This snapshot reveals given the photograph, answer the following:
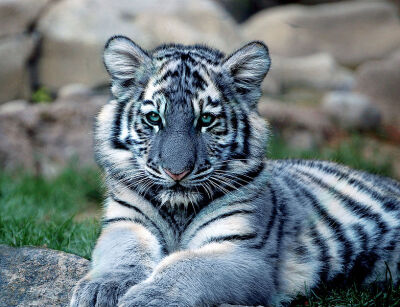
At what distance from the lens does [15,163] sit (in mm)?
6785

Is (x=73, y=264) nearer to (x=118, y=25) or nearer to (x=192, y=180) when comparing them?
(x=192, y=180)

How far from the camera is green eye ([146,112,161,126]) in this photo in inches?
124

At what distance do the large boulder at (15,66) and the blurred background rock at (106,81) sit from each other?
14mm

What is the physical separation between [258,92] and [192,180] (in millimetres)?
702

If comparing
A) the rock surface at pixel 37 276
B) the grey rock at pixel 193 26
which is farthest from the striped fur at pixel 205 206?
the grey rock at pixel 193 26

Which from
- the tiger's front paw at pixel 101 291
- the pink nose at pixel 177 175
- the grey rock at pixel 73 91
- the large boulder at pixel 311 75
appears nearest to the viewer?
the tiger's front paw at pixel 101 291

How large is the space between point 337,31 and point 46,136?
362 inches

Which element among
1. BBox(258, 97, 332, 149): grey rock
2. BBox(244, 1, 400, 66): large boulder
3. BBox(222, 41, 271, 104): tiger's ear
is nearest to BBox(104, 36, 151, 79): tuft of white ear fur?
BBox(222, 41, 271, 104): tiger's ear

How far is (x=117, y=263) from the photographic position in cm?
301

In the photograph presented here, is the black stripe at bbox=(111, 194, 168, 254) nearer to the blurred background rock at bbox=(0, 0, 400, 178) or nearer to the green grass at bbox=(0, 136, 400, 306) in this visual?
the green grass at bbox=(0, 136, 400, 306)

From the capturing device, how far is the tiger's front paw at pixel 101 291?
2.76 m

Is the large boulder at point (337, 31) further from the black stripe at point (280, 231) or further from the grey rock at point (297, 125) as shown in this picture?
the black stripe at point (280, 231)

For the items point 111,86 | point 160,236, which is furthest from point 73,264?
point 111,86

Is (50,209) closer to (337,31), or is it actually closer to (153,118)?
(153,118)
